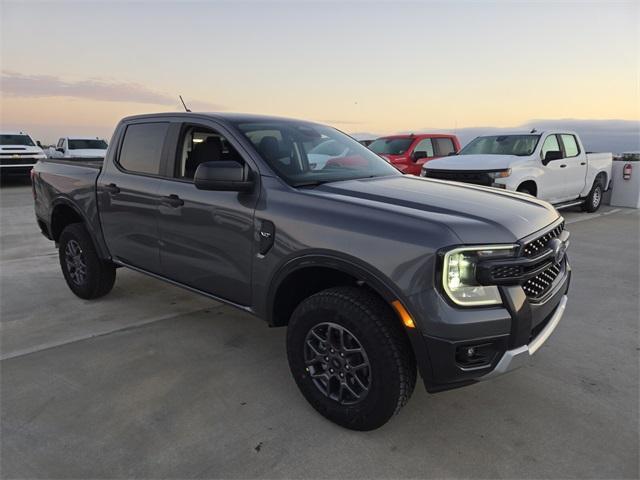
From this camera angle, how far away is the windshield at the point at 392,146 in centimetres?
1152

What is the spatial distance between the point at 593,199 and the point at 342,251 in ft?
33.9

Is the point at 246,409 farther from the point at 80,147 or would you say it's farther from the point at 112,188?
the point at 80,147

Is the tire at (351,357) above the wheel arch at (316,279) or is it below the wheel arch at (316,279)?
below

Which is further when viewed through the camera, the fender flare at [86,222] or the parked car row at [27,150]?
the parked car row at [27,150]

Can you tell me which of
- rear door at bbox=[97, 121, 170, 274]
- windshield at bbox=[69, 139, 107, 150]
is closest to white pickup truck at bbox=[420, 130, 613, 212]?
rear door at bbox=[97, 121, 170, 274]

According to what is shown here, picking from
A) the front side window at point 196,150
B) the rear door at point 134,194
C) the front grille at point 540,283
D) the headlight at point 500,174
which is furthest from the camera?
the headlight at point 500,174

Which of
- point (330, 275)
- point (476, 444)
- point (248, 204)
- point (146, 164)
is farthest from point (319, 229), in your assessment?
point (146, 164)

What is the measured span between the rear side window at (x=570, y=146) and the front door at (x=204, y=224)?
827 centimetres

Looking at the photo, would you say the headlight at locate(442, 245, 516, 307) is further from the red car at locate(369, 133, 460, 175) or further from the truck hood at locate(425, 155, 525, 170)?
the red car at locate(369, 133, 460, 175)

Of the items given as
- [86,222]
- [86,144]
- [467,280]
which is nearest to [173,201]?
[86,222]

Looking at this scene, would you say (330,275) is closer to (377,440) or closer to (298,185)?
(298,185)

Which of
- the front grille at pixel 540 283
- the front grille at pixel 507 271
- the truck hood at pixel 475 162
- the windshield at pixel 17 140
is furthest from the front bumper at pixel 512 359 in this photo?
the windshield at pixel 17 140

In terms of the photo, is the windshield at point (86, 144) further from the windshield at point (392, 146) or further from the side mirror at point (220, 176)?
the side mirror at point (220, 176)

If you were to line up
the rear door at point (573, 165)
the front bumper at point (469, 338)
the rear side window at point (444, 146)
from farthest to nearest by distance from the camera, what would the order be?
1. the rear side window at point (444, 146)
2. the rear door at point (573, 165)
3. the front bumper at point (469, 338)
